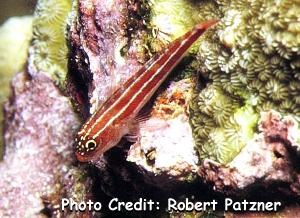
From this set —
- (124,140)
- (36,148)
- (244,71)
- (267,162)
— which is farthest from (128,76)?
(36,148)

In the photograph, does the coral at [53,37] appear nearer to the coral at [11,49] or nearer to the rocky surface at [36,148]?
the rocky surface at [36,148]

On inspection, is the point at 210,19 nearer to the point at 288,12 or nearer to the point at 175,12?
the point at 175,12

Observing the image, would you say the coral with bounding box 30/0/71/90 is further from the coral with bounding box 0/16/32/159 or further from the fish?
the fish

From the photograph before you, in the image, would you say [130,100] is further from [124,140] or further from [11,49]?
[11,49]

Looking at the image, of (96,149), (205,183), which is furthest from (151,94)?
(205,183)

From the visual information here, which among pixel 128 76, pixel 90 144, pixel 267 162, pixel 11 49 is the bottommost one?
pixel 267 162

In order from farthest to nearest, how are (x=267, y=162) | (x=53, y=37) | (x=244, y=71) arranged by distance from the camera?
(x=53, y=37) < (x=244, y=71) < (x=267, y=162)

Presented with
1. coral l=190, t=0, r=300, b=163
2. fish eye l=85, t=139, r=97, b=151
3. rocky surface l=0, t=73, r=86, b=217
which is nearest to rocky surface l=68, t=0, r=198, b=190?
coral l=190, t=0, r=300, b=163
